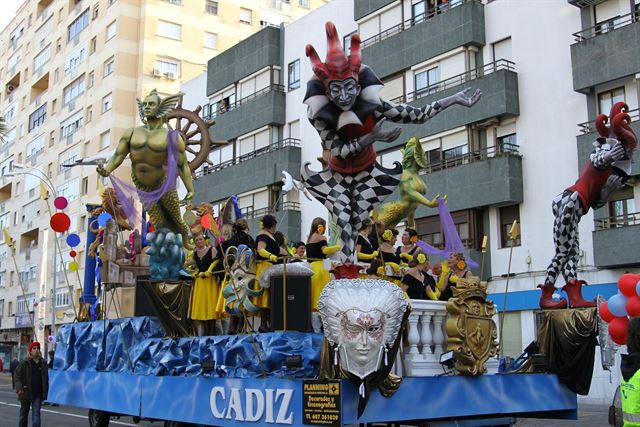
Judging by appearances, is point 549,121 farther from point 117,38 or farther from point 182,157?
point 117,38

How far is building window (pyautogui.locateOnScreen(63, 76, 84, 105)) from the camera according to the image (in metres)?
49.7

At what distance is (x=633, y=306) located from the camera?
895cm

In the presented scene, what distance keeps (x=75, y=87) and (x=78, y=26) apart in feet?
13.5

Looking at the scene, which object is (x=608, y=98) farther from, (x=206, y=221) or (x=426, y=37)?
(x=206, y=221)

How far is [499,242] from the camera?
24.8 metres

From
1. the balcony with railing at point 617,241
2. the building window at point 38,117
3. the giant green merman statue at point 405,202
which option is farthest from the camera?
the building window at point 38,117

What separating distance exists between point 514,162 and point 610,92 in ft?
11.2

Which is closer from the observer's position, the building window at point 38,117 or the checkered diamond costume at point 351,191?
the checkered diamond costume at point 351,191

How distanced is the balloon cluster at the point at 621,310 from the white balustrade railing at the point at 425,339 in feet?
6.54

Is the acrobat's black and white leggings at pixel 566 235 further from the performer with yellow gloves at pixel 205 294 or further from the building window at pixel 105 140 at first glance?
the building window at pixel 105 140

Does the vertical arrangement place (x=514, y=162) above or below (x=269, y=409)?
above

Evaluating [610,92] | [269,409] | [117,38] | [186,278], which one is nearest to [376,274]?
[269,409]

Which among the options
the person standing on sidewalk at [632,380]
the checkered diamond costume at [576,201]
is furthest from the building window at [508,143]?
the person standing on sidewalk at [632,380]

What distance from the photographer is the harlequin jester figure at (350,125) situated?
8.30 m
